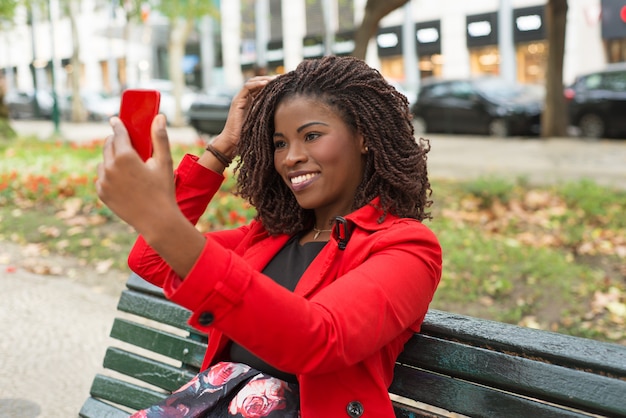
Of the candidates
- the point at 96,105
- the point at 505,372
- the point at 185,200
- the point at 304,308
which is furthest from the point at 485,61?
the point at 304,308

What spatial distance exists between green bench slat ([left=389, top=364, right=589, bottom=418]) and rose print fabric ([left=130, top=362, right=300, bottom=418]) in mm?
335

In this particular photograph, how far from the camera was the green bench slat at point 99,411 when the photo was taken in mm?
2624

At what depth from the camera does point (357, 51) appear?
30.6 feet

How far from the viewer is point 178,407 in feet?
6.31

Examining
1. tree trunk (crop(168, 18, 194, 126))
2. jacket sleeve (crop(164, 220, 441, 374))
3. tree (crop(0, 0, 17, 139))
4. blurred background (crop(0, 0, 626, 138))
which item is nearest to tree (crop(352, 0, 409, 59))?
blurred background (crop(0, 0, 626, 138))

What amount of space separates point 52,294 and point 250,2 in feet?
110

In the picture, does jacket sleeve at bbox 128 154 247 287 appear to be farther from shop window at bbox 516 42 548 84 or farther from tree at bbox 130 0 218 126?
shop window at bbox 516 42 548 84

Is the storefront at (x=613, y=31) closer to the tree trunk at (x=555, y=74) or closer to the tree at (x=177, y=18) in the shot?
the tree trunk at (x=555, y=74)

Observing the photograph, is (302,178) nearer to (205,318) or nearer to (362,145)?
(362,145)

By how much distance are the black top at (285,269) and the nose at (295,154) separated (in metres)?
0.25

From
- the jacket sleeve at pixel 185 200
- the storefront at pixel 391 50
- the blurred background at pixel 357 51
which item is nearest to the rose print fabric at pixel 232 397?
the jacket sleeve at pixel 185 200

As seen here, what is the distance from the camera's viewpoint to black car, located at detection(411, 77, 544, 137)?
16625 millimetres

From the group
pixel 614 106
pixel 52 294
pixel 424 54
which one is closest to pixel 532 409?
pixel 52 294

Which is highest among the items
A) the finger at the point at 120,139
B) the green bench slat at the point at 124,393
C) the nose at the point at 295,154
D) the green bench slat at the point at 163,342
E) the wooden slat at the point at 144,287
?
the finger at the point at 120,139
